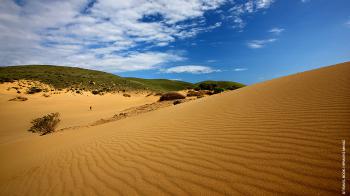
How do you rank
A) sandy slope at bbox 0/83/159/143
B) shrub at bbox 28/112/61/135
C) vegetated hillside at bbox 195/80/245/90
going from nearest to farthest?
shrub at bbox 28/112/61/135 < sandy slope at bbox 0/83/159/143 < vegetated hillside at bbox 195/80/245/90

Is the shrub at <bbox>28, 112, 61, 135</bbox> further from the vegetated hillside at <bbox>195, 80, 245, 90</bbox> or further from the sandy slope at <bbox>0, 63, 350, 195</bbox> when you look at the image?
the vegetated hillside at <bbox>195, 80, 245, 90</bbox>

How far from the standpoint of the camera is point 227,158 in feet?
11.0

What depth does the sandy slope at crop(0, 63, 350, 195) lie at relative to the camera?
8.54 feet

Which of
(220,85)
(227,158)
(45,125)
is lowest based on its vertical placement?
(45,125)

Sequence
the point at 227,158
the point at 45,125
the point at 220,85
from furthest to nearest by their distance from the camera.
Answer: the point at 220,85 → the point at 45,125 → the point at 227,158

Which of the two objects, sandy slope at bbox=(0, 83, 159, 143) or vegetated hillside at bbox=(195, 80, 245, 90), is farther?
vegetated hillside at bbox=(195, 80, 245, 90)

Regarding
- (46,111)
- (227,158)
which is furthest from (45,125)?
(227,158)

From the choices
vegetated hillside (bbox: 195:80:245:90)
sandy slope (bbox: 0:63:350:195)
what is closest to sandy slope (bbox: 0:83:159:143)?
sandy slope (bbox: 0:63:350:195)

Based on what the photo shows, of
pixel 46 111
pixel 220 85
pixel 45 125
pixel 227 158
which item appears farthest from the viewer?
pixel 220 85

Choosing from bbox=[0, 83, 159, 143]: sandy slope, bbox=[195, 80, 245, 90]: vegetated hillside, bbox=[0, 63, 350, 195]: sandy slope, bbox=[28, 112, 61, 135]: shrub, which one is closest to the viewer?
bbox=[0, 63, 350, 195]: sandy slope

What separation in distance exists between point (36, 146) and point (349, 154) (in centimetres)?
943

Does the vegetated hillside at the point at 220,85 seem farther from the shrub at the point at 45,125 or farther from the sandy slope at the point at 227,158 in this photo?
the sandy slope at the point at 227,158

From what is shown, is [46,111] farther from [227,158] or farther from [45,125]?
[227,158]

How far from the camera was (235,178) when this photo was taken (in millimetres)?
2781
